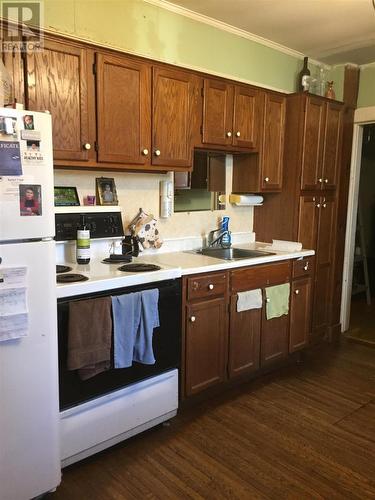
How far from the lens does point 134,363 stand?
2199mm

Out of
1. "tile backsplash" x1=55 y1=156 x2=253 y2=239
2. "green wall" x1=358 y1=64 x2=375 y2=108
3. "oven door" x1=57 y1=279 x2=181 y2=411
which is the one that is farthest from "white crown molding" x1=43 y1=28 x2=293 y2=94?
"oven door" x1=57 y1=279 x2=181 y2=411

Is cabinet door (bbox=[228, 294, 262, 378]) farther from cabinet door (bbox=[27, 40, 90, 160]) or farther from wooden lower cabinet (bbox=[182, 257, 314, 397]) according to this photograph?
cabinet door (bbox=[27, 40, 90, 160])

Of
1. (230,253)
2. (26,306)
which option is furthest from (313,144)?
(26,306)

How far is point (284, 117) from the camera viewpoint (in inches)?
131

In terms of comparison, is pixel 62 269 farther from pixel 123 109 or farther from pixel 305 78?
pixel 305 78

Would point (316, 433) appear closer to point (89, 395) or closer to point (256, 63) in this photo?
point (89, 395)

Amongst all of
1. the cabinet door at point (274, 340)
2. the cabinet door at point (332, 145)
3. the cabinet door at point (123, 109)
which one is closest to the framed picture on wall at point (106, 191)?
the cabinet door at point (123, 109)

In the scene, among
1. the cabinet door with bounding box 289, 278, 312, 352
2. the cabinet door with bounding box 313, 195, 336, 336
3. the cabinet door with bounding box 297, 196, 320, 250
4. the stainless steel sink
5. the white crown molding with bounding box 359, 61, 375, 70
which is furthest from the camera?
the white crown molding with bounding box 359, 61, 375, 70

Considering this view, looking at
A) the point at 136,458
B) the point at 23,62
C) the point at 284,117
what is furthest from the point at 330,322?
the point at 23,62

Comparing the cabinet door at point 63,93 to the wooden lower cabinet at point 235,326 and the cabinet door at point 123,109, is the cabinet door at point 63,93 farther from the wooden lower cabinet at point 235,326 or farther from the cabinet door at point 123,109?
the wooden lower cabinet at point 235,326

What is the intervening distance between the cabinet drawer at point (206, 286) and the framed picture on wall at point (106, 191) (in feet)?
2.46

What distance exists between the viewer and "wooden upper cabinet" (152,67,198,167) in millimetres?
2537

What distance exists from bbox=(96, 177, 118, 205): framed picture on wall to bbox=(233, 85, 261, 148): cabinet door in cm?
98

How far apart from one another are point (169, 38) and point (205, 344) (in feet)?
6.74
